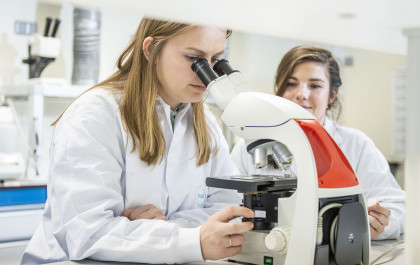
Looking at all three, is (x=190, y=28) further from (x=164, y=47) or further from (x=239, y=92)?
(x=239, y=92)

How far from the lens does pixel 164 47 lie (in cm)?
130

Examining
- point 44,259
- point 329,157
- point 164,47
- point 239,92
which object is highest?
point 164,47

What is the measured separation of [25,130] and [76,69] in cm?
52

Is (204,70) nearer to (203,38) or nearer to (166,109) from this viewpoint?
(203,38)

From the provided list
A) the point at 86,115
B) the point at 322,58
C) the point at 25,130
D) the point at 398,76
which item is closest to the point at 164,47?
the point at 86,115

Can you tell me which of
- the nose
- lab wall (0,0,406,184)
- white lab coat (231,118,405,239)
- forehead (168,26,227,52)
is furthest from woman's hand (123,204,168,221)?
lab wall (0,0,406,184)

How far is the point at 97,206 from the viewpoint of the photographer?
109cm

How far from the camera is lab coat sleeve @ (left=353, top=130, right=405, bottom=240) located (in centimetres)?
167

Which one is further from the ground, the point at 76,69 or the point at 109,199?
the point at 76,69

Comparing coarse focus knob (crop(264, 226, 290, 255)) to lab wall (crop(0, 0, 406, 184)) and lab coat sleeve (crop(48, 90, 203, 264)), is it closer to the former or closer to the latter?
lab coat sleeve (crop(48, 90, 203, 264))

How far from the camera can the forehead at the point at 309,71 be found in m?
1.89

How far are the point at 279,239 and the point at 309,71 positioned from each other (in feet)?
3.51

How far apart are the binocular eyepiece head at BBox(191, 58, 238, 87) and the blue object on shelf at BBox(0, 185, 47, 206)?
164 cm

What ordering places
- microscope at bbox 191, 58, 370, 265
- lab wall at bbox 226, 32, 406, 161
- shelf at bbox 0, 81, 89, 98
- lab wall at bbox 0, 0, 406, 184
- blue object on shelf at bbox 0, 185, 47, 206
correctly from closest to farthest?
microscope at bbox 191, 58, 370, 265
blue object on shelf at bbox 0, 185, 47, 206
shelf at bbox 0, 81, 89, 98
lab wall at bbox 0, 0, 406, 184
lab wall at bbox 226, 32, 406, 161
